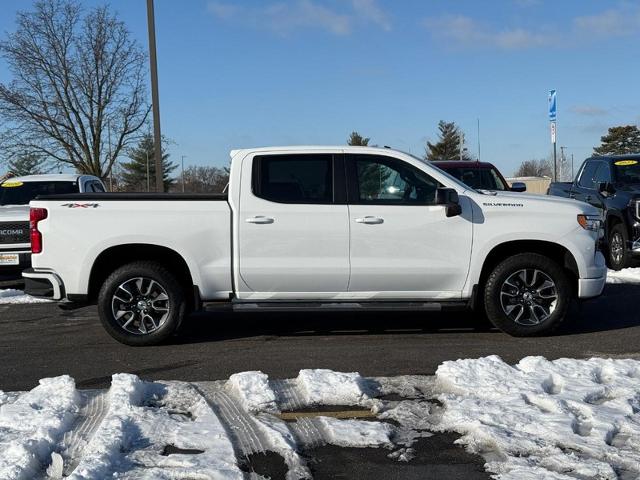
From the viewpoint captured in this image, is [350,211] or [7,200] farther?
[7,200]

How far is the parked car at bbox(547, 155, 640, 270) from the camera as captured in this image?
11617 mm

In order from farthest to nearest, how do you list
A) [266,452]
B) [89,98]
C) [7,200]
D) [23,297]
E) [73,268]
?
[89,98] → [7,200] → [23,297] → [73,268] → [266,452]

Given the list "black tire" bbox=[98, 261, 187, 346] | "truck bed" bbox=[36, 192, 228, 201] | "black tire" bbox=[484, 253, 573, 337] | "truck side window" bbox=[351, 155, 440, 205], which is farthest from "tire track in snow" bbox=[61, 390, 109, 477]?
"black tire" bbox=[484, 253, 573, 337]

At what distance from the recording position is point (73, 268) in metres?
6.82

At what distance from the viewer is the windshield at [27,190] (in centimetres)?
1302

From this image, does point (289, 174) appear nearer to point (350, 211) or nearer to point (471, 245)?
point (350, 211)

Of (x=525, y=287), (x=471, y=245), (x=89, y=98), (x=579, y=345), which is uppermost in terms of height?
(x=89, y=98)

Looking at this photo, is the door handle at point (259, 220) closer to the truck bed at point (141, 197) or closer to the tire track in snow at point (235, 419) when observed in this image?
the truck bed at point (141, 197)

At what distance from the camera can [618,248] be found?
1207 centimetres

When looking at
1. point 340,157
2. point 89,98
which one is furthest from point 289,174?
point 89,98

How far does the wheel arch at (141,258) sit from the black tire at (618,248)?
7793 millimetres

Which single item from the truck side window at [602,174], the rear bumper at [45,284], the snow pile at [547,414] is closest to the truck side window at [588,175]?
A: the truck side window at [602,174]

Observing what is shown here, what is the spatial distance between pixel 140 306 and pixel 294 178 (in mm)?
1945

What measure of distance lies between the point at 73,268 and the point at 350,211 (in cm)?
269
